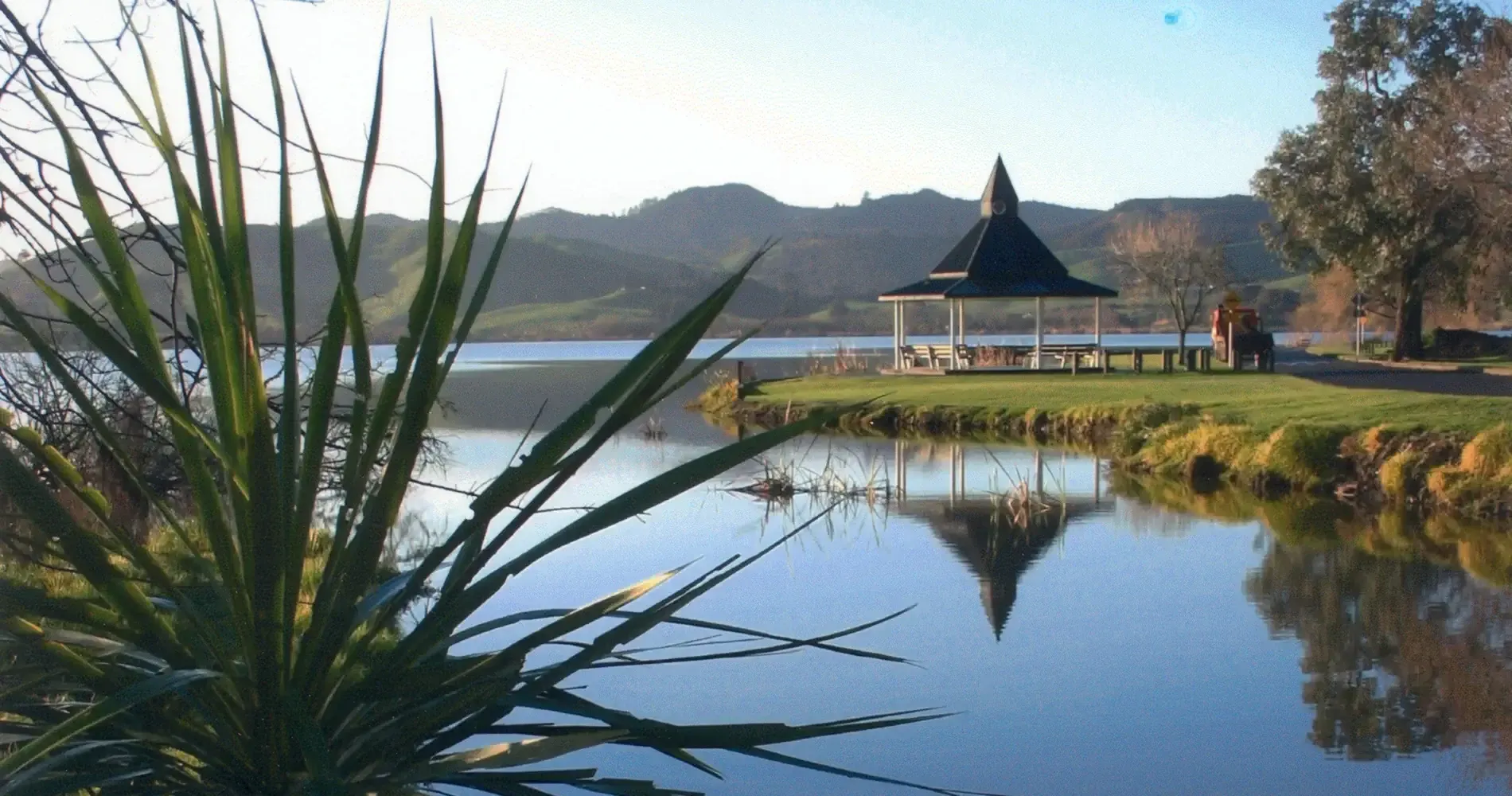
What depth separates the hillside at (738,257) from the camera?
112 m

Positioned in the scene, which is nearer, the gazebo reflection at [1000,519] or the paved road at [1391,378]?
the gazebo reflection at [1000,519]

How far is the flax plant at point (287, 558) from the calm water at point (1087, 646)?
3.89 metres

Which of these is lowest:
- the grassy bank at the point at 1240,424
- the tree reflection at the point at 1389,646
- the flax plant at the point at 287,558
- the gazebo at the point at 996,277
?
the tree reflection at the point at 1389,646

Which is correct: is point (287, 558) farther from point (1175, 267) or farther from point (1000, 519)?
point (1175, 267)

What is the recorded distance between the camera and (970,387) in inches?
1156

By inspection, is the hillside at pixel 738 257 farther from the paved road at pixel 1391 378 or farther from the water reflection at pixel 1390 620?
the water reflection at pixel 1390 620

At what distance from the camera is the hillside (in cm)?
11206

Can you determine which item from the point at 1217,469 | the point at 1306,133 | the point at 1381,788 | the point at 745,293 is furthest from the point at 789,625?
the point at 745,293

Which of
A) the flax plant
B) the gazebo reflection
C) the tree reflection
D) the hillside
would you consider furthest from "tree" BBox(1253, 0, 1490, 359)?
the hillside

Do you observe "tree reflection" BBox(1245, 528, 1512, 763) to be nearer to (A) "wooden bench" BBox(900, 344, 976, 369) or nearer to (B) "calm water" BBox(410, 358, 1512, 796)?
(B) "calm water" BBox(410, 358, 1512, 796)

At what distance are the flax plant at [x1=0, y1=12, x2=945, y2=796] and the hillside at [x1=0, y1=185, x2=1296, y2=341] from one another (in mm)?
71023

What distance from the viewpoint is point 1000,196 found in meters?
38.9

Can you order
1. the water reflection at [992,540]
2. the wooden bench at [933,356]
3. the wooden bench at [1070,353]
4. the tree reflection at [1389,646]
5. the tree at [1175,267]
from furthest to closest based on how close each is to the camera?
the tree at [1175,267], the wooden bench at [933,356], the wooden bench at [1070,353], the water reflection at [992,540], the tree reflection at [1389,646]

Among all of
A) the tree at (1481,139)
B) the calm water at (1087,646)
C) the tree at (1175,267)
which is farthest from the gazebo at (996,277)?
the calm water at (1087,646)
